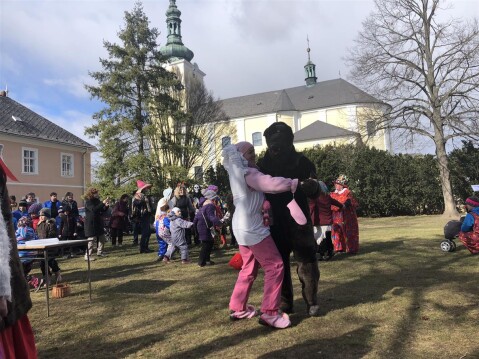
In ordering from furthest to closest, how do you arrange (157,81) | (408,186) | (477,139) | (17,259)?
(157,81) → (408,186) → (477,139) → (17,259)

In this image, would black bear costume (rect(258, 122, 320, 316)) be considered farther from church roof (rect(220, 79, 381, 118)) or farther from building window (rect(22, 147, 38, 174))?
church roof (rect(220, 79, 381, 118))

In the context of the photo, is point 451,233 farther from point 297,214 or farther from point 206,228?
point 297,214

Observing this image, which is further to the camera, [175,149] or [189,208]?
[175,149]

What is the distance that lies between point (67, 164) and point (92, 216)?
23737 mm

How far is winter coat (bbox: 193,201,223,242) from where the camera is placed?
332 inches

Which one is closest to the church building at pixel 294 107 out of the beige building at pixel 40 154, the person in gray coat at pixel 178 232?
the beige building at pixel 40 154

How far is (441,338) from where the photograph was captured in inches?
145

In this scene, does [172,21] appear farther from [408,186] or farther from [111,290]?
[111,290]

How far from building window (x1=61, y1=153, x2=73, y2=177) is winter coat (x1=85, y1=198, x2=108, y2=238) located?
23.2 meters

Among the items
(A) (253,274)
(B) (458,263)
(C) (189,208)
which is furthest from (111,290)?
(B) (458,263)

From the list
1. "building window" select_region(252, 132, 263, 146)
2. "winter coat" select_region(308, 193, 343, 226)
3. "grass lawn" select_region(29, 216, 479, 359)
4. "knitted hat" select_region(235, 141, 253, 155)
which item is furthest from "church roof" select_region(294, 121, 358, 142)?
"knitted hat" select_region(235, 141, 253, 155)

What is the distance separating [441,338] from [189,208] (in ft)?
25.1

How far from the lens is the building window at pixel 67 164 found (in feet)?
103

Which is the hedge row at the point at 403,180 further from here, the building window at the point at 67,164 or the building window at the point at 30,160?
the building window at the point at 30,160
